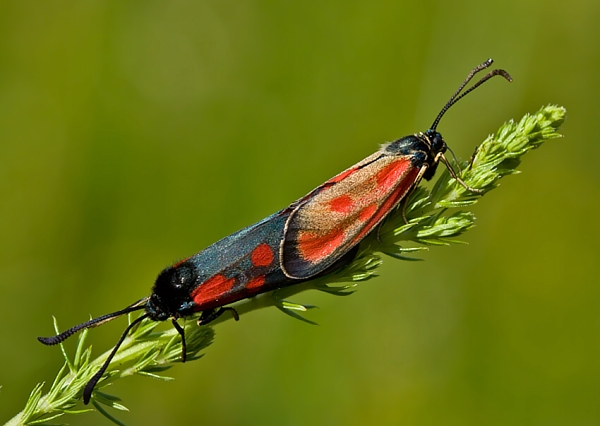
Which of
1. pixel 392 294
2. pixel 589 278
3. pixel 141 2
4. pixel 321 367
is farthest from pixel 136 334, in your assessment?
pixel 141 2

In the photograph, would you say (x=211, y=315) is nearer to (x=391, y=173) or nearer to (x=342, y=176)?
(x=342, y=176)

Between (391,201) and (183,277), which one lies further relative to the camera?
(391,201)

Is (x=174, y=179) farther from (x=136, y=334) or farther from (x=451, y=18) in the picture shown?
(x=136, y=334)

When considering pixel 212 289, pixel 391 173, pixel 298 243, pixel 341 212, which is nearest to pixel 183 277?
pixel 212 289

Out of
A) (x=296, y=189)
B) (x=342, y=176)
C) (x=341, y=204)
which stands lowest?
(x=341, y=204)

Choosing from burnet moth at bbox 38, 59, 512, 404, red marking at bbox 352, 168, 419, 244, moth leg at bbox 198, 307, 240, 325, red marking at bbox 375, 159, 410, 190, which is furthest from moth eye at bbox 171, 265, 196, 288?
red marking at bbox 375, 159, 410, 190
